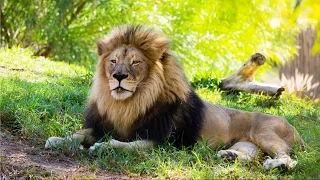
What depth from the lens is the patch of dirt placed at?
450 centimetres

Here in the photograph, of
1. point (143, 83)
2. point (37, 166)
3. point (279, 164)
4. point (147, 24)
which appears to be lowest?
point (37, 166)

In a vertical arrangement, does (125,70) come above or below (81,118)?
above

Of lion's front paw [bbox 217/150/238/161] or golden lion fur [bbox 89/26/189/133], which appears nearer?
lion's front paw [bbox 217/150/238/161]

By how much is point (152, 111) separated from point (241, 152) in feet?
2.57

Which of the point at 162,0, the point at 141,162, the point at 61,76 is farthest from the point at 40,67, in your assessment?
the point at 162,0

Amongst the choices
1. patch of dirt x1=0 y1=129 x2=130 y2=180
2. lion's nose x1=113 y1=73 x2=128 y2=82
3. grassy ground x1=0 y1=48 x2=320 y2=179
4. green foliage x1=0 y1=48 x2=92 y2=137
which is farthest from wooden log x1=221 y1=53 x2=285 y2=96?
patch of dirt x1=0 y1=129 x2=130 y2=180

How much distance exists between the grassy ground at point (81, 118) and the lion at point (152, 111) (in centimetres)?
13

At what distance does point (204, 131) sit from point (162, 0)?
9676mm

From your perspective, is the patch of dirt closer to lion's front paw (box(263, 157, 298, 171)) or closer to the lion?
the lion

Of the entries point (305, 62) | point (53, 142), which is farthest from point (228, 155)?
point (305, 62)

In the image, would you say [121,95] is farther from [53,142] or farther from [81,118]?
[81,118]

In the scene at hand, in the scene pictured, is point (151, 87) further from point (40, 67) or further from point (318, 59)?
point (318, 59)

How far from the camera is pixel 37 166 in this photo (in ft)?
15.2

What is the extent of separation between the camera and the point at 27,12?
43.3 ft
